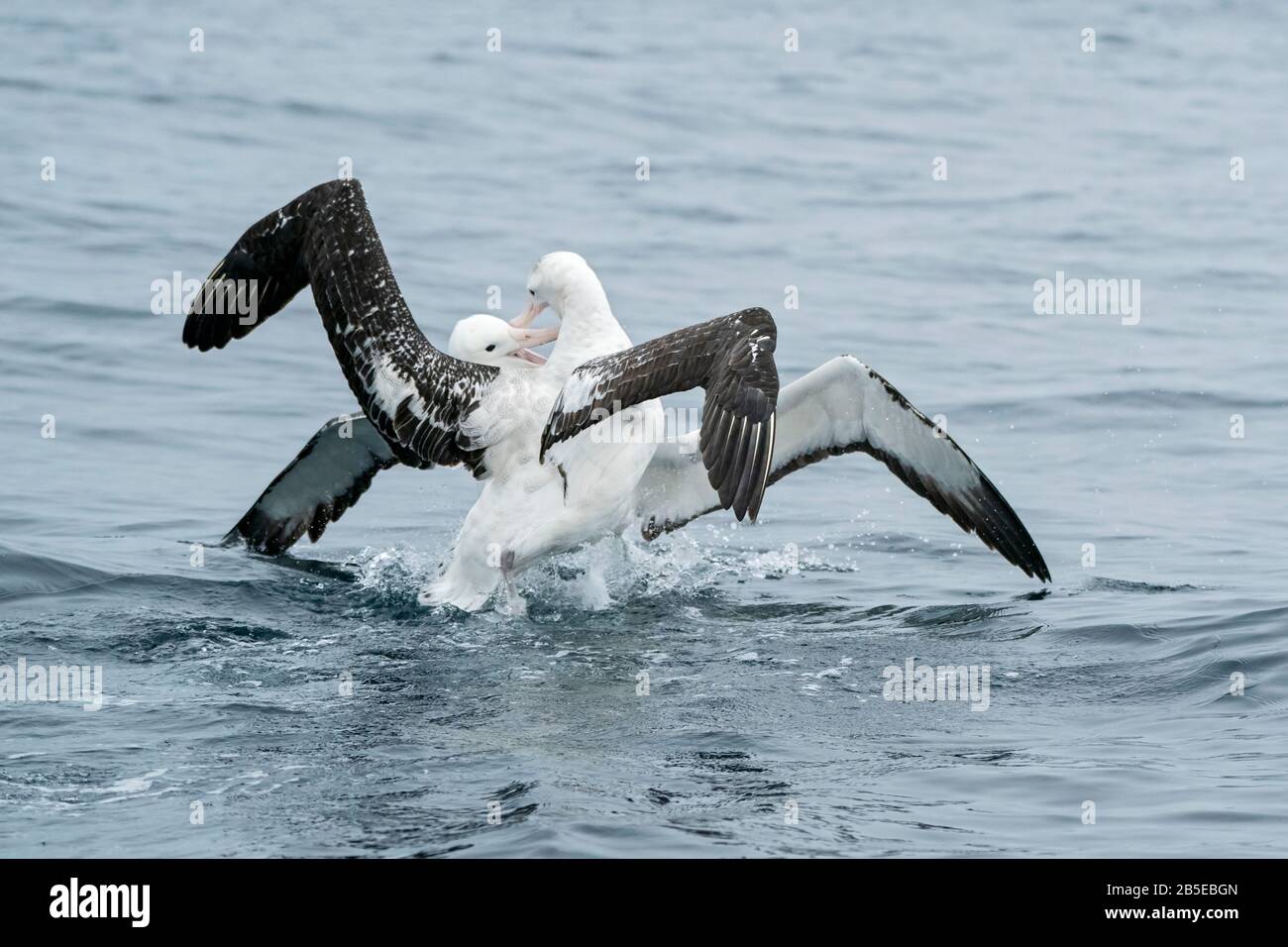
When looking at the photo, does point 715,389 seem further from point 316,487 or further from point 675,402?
point 675,402

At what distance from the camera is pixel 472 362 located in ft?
37.3

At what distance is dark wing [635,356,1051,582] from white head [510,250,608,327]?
3.81 feet

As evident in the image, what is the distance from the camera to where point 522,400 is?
11125 millimetres

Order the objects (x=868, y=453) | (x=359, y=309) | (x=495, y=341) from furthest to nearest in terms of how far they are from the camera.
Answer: (x=868, y=453) → (x=495, y=341) → (x=359, y=309)

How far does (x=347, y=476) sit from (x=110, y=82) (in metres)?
16.2

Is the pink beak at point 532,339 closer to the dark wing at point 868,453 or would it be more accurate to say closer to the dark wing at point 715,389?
the dark wing at point 868,453

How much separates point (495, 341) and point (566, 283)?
651mm

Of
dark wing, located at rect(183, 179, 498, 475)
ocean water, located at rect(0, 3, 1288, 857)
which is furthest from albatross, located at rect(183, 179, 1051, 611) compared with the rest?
ocean water, located at rect(0, 3, 1288, 857)

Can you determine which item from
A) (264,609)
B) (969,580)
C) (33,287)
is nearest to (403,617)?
(264,609)

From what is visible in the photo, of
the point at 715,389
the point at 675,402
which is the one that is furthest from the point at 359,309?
the point at 675,402

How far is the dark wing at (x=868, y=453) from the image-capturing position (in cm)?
1164

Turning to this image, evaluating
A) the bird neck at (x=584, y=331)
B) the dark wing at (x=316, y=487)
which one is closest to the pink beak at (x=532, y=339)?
the bird neck at (x=584, y=331)

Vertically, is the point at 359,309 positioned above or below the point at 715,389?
above
